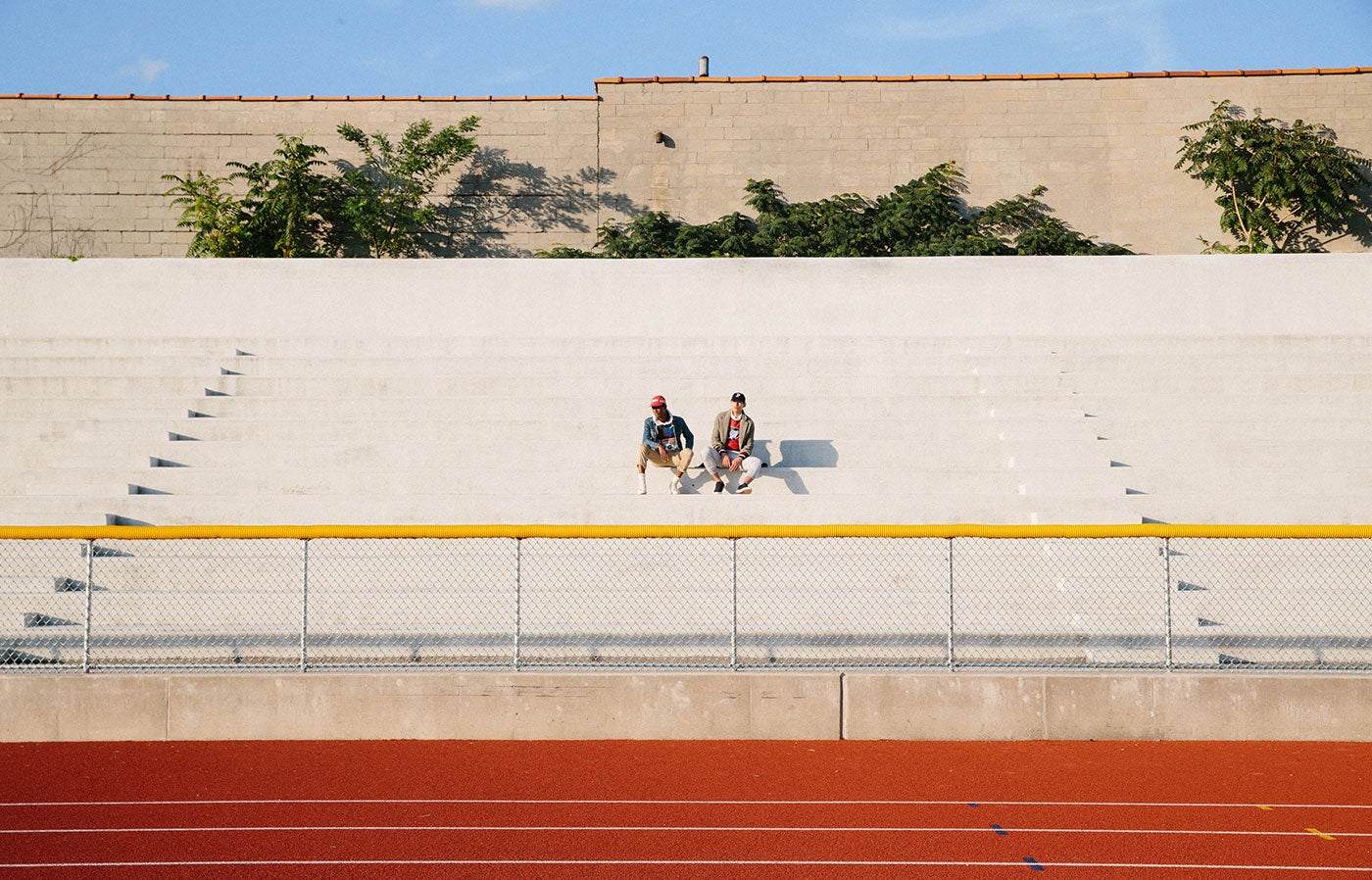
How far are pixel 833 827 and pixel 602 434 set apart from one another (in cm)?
605

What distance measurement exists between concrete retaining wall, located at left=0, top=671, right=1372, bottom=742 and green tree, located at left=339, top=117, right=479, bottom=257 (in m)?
11.3

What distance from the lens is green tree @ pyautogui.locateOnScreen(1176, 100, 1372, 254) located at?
1744cm

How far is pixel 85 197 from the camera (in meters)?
17.9

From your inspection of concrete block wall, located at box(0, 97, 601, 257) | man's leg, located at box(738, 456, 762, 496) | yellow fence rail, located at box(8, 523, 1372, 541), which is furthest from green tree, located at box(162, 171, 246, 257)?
yellow fence rail, located at box(8, 523, 1372, 541)

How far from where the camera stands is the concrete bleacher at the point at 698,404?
29.1ft

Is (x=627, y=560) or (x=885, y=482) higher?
(x=885, y=482)

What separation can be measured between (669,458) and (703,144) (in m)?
9.25

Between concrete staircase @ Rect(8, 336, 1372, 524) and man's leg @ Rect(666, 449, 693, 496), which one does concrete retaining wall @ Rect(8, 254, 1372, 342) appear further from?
man's leg @ Rect(666, 449, 693, 496)

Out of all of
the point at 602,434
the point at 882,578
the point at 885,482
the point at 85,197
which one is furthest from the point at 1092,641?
the point at 85,197

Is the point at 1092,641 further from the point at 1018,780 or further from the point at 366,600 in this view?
the point at 366,600

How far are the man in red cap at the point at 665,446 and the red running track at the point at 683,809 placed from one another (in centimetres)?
360

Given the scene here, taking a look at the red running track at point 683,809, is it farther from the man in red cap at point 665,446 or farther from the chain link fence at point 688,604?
the man in red cap at point 665,446

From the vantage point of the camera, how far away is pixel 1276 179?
1744 cm

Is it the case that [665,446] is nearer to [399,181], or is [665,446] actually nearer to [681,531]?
[681,531]
